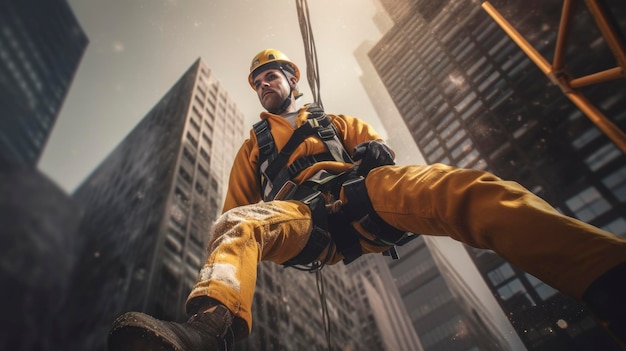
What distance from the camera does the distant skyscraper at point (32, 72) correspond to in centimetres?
6850

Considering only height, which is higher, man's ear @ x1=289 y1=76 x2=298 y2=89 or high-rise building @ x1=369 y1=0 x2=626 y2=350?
high-rise building @ x1=369 y1=0 x2=626 y2=350

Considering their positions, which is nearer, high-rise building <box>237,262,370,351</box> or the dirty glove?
the dirty glove

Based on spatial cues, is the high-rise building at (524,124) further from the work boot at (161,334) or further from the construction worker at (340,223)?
the work boot at (161,334)

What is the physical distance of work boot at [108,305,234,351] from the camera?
42.8 inches

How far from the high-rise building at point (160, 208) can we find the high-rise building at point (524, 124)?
22.7m

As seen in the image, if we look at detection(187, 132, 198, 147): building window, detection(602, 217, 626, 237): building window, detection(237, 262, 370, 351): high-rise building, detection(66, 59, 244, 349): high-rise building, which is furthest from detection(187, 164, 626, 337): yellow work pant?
detection(602, 217, 626, 237): building window

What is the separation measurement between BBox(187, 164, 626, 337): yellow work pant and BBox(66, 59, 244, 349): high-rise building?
2099 cm

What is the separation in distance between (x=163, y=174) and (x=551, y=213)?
3162cm

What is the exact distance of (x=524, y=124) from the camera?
112 ft

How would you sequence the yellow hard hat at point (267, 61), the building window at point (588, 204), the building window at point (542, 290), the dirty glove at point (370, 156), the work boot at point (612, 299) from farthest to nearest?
the building window at point (542, 290) → the building window at point (588, 204) → the yellow hard hat at point (267, 61) → the dirty glove at point (370, 156) → the work boot at point (612, 299)

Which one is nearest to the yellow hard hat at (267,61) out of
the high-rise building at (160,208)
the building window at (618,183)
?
the high-rise building at (160,208)

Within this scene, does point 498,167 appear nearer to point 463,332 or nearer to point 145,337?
point 463,332

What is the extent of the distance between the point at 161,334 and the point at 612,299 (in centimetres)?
156

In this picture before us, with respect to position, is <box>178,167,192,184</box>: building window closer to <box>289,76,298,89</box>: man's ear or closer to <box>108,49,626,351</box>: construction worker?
<box>289,76,298,89</box>: man's ear
